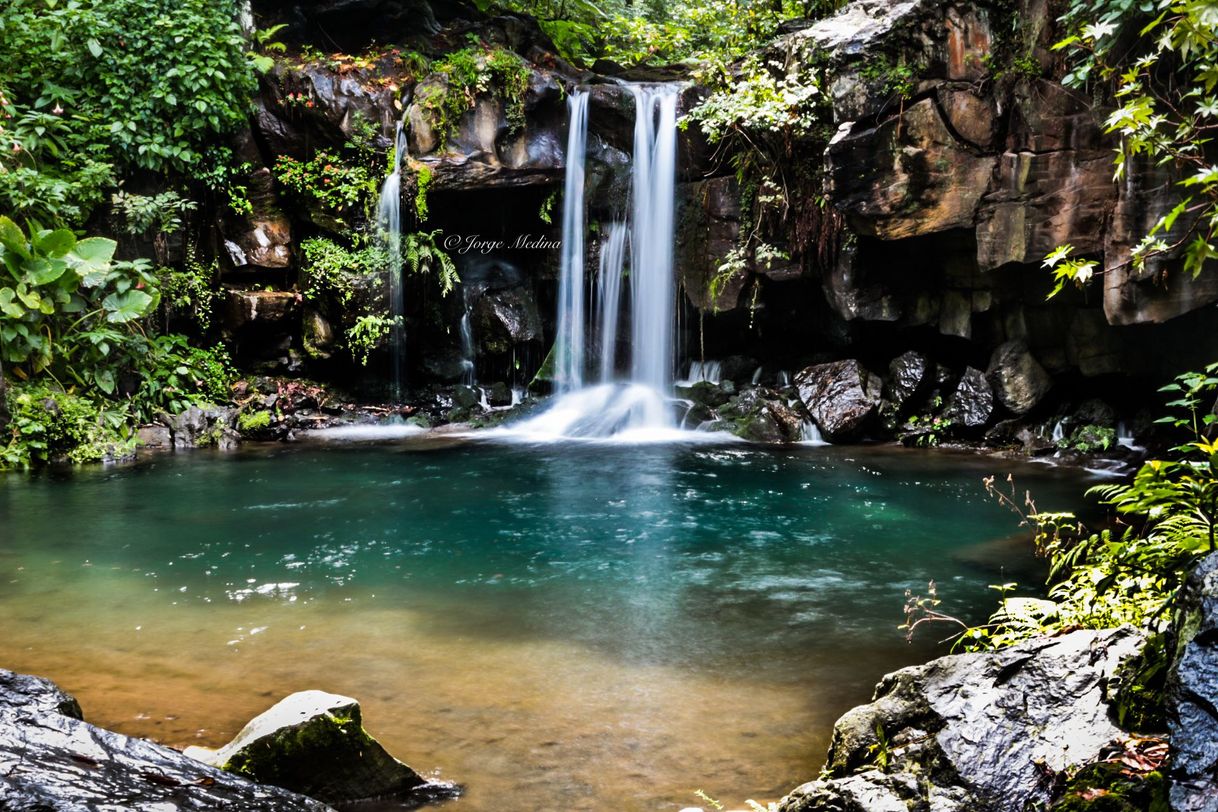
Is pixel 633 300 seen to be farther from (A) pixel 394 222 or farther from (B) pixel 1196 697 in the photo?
(B) pixel 1196 697

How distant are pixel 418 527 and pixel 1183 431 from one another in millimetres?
8617

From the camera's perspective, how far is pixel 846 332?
13.8m

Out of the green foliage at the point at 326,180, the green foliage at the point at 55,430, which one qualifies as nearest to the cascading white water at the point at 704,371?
the green foliage at the point at 326,180

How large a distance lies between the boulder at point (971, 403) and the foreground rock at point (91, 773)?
1082 cm

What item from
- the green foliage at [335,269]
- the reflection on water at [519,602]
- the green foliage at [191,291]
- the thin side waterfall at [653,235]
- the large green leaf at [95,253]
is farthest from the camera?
the thin side waterfall at [653,235]

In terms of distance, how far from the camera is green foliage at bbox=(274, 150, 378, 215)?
13.8 m

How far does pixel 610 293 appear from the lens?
14.9 metres

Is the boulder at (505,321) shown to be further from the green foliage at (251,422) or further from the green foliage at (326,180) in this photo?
the green foliage at (251,422)

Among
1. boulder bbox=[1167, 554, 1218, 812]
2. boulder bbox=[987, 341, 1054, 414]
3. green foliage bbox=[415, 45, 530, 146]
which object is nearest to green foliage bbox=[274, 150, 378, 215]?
green foliage bbox=[415, 45, 530, 146]

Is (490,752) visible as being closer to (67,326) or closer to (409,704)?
(409,704)

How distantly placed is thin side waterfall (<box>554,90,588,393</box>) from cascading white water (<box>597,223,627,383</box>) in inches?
14.0

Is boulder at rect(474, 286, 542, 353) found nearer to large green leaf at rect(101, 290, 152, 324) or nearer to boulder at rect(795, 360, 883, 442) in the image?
boulder at rect(795, 360, 883, 442)

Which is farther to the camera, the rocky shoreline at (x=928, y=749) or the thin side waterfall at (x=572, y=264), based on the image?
the thin side waterfall at (x=572, y=264)

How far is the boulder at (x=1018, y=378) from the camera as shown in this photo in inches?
461
